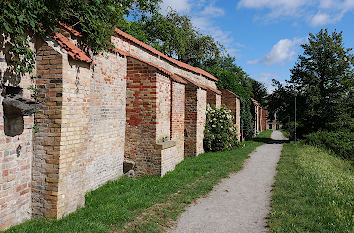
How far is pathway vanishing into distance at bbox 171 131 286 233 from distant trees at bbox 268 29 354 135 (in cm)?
1580

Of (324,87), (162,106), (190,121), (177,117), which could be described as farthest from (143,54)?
(324,87)

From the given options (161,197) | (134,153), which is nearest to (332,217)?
(161,197)

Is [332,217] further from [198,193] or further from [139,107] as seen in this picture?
[139,107]

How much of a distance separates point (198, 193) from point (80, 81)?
161 inches

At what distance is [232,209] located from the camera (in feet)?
18.6

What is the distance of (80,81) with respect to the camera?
4.74m

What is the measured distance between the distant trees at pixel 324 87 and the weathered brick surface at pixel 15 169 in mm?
21709

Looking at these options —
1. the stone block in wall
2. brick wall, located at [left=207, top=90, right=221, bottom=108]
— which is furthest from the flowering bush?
the stone block in wall

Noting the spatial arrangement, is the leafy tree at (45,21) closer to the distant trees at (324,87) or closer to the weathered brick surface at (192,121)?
the weathered brick surface at (192,121)

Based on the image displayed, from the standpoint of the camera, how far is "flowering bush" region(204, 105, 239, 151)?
13.3 meters

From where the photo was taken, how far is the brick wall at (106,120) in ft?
20.0

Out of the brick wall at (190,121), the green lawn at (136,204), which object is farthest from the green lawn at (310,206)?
the brick wall at (190,121)

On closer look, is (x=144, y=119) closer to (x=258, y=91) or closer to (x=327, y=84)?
(x=327, y=84)

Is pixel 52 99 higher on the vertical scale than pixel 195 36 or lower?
lower
